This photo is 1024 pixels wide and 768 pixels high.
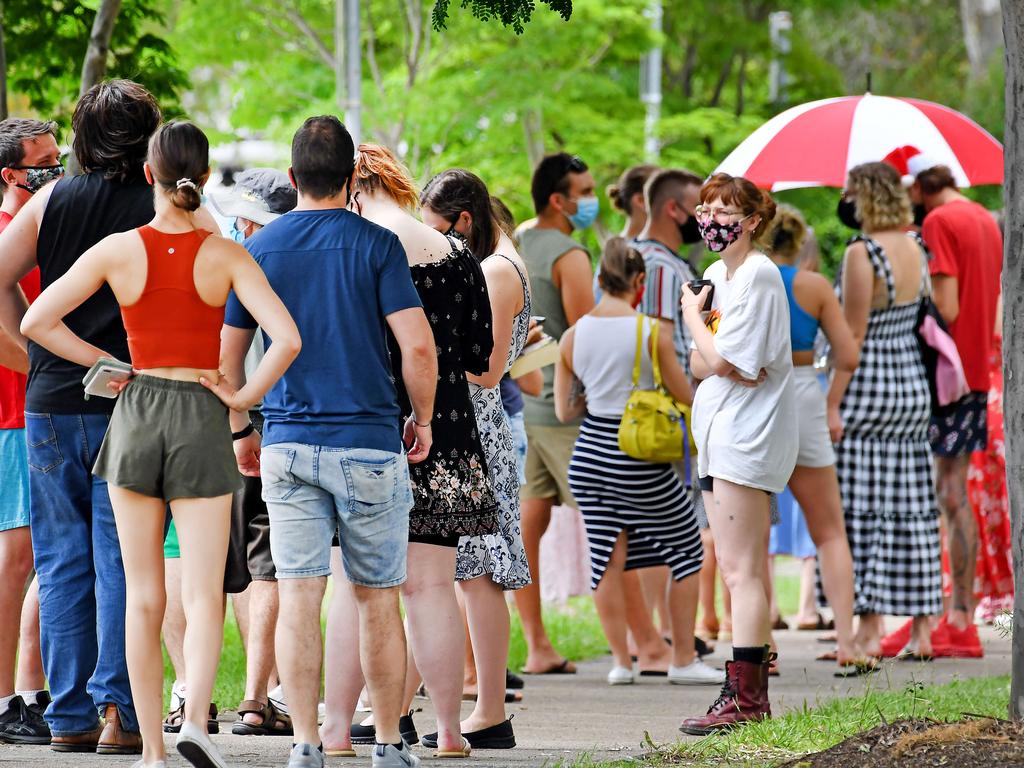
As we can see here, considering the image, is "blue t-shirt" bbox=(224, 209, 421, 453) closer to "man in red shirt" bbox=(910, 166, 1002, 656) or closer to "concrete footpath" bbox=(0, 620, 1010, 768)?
"concrete footpath" bbox=(0, 620, 1010, 768)

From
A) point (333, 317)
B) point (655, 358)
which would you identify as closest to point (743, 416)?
point (655, 358)

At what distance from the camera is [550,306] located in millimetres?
8508

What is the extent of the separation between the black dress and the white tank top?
2.29 metres

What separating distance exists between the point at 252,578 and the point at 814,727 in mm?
2219

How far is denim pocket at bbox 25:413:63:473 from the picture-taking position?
5449 mm

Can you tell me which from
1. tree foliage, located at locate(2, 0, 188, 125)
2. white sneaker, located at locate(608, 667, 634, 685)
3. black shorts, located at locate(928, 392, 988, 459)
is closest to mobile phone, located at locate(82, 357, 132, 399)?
white sneaker, located at locate(608, 667, 634, 685)

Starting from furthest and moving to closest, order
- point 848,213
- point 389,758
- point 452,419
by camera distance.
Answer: point 848,213 → point 452,419 → point 389,758

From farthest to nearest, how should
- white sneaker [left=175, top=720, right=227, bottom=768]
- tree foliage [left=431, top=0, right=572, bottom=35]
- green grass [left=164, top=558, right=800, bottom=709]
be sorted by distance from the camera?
green grass [left=164, top=558, right=800, bottom=709]
tree foliage [left=431, top=0, right=572, bottom=35]
white sneaker [left=175, top=720, right=227, bottom=768]

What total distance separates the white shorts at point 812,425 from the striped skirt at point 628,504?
0.66m

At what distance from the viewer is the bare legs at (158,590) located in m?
4.81

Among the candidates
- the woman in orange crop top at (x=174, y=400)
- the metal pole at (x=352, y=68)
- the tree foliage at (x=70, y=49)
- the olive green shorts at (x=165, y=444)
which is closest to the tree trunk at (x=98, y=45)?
the tree foliage at (x=70, y=49)

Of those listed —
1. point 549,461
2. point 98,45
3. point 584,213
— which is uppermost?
point 98,45

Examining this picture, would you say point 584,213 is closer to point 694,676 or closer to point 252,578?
point 694,676

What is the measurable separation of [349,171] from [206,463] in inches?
39.7
